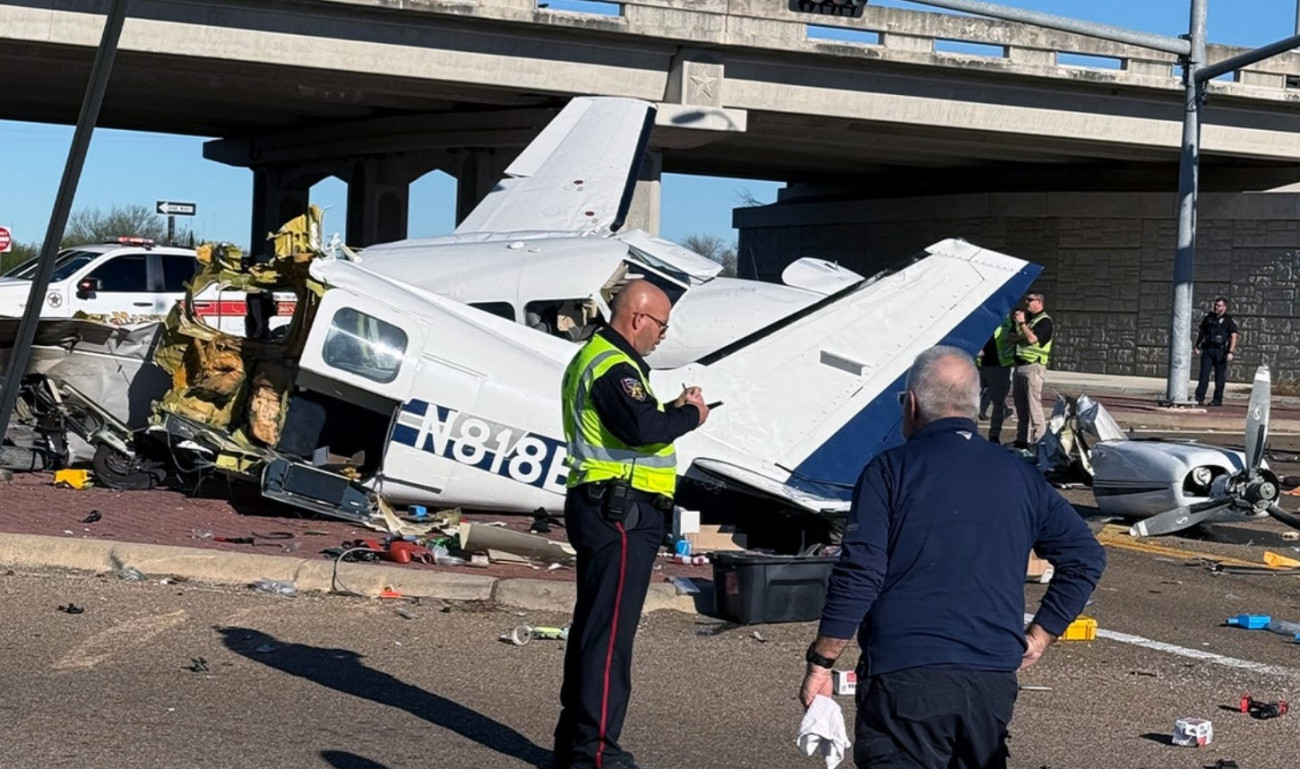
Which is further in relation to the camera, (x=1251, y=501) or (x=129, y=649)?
(x=1251, y=501)

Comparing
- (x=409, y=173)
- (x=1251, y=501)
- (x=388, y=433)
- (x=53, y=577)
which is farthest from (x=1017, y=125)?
(x=53, y=577)

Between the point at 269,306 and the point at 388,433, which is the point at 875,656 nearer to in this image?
the point at 388,433

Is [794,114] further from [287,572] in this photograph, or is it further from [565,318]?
[287,572]

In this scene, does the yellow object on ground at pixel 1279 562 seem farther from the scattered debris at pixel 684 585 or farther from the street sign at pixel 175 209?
the street sign at pixel 175 209

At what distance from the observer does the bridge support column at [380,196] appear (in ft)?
127

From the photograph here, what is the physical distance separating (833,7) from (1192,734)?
15094mm

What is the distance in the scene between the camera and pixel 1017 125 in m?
33.5

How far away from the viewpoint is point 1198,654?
28.6ft

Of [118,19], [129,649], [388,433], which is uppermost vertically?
[118,19]

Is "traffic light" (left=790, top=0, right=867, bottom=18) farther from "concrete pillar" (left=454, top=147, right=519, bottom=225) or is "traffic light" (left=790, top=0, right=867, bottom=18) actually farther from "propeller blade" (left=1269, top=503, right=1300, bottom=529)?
"concrete pillar" (left=454, top=147, right=519, bottom=225)

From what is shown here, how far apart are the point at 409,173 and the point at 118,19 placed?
33937 mm

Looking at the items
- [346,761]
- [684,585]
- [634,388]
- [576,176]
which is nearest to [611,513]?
[634,388]

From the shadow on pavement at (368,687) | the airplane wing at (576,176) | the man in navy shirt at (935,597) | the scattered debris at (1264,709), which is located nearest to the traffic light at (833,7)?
the airplane wing at (576,176)

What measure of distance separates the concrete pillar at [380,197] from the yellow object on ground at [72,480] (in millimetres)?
26141
